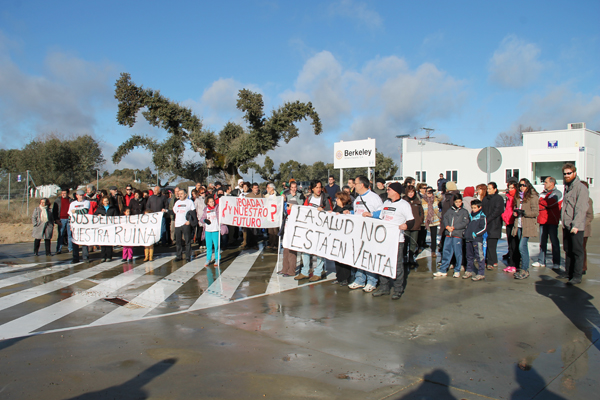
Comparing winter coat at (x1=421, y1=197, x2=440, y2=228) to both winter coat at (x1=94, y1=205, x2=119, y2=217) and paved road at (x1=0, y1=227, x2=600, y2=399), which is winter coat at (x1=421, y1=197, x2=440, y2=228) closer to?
paved road at (x1=0, y1=227, x2=600, y2=399)

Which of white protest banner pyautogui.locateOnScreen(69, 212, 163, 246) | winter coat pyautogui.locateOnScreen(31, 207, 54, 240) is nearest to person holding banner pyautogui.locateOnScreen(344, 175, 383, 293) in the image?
white protest banner pyautogui.locateOnScreen(69, 212, 163, 246)

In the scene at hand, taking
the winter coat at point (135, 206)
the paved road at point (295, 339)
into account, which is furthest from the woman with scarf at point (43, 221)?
the paved road at point (295, 339)

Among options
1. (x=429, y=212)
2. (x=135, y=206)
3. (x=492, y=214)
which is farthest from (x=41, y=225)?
(x=492, y=214)

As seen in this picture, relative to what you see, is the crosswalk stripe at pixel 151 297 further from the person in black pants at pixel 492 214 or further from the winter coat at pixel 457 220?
the person in black pants at pixel 492 214

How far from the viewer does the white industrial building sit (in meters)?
37.8

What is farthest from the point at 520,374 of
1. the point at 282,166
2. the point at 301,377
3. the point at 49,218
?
the point at 282,166

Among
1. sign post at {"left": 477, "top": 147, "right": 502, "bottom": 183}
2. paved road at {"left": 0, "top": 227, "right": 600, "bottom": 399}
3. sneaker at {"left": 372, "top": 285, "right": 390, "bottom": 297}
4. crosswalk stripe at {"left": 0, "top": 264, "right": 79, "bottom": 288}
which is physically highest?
sign post at {"left": 477, "top": 147, "right": 502, "bottom": 183}

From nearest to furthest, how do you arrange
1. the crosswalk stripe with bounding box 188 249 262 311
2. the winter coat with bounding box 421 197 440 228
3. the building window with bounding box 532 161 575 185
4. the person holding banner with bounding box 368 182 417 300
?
the crosswalk stripe with bounding box 188 249 262 311, the person holding banner with bounding box 368 182 417 300, the winter coat with bounding box 421 197 440 228, the building window with bounding box 532 161 575 185

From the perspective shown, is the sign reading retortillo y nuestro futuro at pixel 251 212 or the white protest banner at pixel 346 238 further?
the sign reading retortillo y nuestro futuro at pixel 251 212

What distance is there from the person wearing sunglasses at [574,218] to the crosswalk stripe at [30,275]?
437 inches

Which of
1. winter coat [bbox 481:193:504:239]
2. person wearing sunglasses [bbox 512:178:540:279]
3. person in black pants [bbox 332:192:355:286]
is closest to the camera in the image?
person in black pants [bbox 332:192:355:286]

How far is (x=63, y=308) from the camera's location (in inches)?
279

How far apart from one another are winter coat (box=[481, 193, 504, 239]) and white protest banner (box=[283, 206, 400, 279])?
3334 millimetres

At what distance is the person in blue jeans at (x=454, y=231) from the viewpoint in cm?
890
